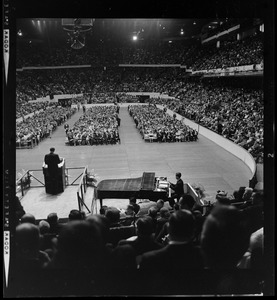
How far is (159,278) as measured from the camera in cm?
340

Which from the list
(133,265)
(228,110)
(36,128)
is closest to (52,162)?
(133,265)

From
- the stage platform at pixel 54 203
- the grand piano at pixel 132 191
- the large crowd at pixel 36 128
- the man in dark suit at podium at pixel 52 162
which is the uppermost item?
the large crowd at pixel 36 128

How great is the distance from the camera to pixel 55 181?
31.3 feet

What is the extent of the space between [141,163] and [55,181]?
780 centimetres

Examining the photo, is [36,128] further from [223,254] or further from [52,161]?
[223,254]

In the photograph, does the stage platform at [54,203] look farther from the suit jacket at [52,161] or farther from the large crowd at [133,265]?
the large crowd at [133,265]

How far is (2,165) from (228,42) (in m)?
34.4

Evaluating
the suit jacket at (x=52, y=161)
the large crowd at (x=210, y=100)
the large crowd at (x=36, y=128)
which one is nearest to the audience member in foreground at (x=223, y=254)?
the large crowd at (x=210, y=100)

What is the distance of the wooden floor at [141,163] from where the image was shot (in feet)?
31.2

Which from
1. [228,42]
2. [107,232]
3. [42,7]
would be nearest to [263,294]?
[107,232]

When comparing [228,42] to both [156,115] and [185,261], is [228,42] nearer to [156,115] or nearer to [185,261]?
[156,115]

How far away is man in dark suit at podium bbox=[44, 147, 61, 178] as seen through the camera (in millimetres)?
9007

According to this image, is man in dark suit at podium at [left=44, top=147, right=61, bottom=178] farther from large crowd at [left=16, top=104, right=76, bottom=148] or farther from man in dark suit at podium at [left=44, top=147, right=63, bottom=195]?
large crowd at [left=16, top=104, right=76, bottom=148]

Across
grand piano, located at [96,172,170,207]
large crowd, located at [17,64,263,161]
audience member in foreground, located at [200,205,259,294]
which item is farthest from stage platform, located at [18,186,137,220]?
audience member in foreground, located at [200,205,259,294]
